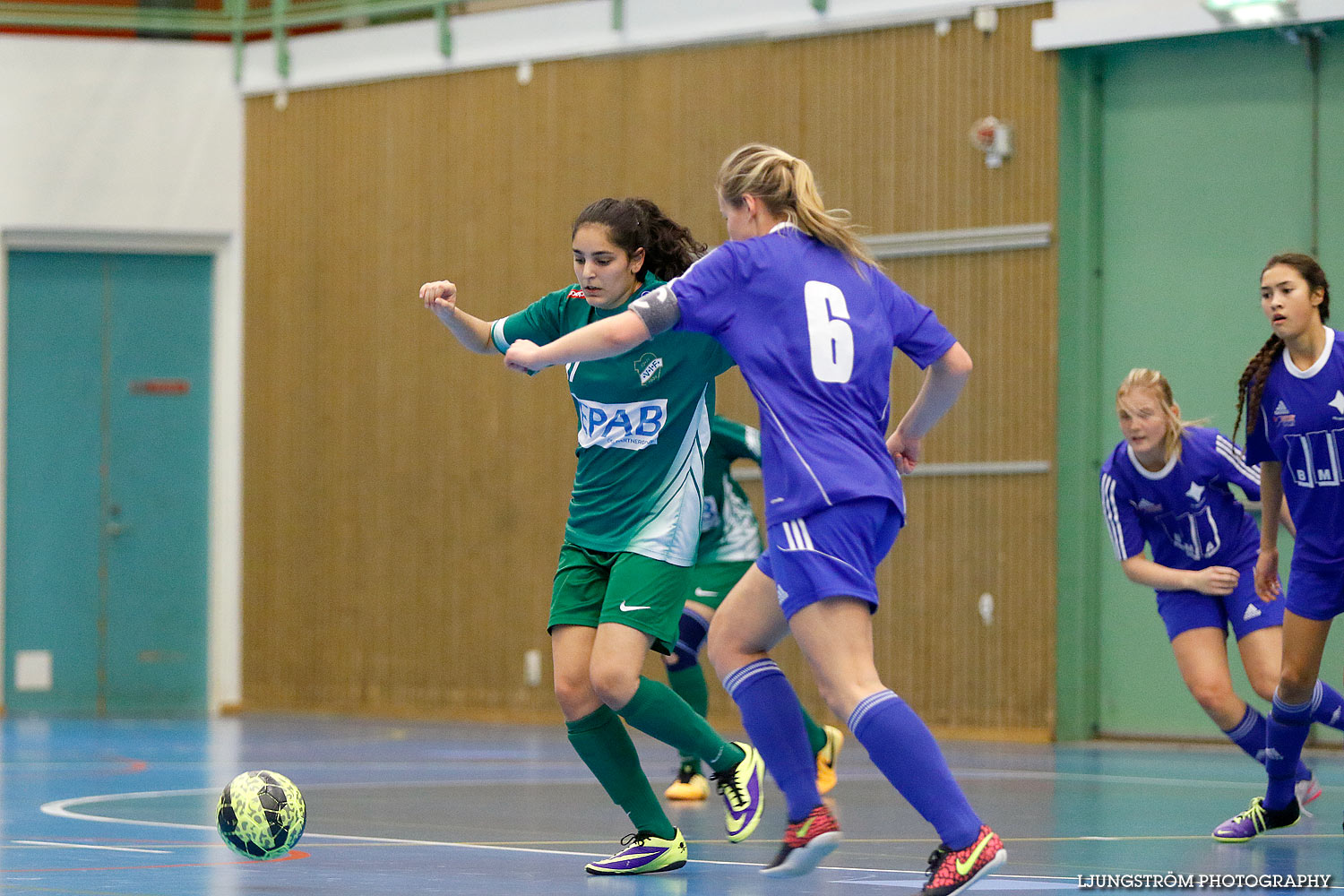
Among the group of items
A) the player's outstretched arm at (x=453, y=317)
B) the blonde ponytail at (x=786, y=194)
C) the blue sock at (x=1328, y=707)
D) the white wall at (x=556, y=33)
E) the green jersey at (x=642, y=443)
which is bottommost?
the blue sock at (x=1328, y=707)

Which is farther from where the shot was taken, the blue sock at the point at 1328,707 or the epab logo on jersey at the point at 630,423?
the blue sock at the point at 1328,707

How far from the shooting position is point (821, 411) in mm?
4398

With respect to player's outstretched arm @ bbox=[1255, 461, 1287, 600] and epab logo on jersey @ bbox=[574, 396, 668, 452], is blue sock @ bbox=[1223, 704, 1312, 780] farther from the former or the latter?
epab logo on jersey @ bbox=[574, 396, 668, 452]

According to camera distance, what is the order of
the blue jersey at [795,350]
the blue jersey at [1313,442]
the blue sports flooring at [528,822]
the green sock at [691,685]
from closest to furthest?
the blue jersey at [795,350] < the blue sports flooring at [528,822] < the blue jersey at [1313,442] < the green sock at [691,685]

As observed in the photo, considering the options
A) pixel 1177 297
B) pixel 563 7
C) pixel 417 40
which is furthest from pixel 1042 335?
pixel 417 40

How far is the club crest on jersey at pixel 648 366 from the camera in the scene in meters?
5.27

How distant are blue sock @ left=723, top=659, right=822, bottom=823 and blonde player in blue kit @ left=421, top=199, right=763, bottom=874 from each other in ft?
1.49

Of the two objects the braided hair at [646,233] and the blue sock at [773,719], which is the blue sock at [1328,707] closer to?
the blue sock at [773,719]

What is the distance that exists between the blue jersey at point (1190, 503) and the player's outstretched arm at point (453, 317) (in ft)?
8.42

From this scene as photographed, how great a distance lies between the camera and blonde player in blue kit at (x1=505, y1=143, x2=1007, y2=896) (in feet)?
13.8

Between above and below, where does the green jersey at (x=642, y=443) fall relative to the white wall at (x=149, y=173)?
below

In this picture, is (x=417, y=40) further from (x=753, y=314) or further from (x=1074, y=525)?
(x=753, y=314)

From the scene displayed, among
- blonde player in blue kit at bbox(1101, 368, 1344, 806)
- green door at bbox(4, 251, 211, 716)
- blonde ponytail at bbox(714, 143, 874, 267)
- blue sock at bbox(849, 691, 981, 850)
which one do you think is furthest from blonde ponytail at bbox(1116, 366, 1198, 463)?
green door at bbox(4, 251, 211, 716)

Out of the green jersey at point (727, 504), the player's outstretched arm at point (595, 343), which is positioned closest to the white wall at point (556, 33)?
the green jersey at point (727, 504)
